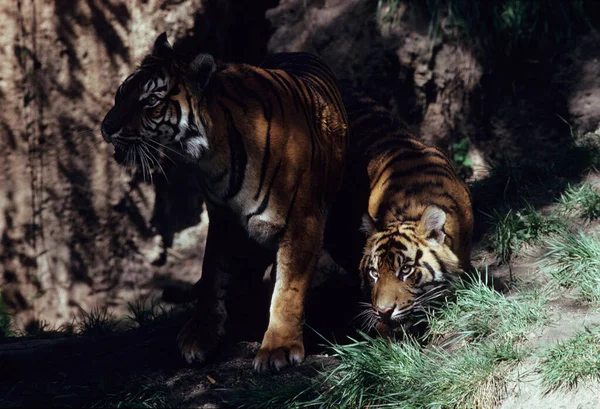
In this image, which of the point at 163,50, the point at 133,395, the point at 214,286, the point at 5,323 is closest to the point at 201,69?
the point at 163,50

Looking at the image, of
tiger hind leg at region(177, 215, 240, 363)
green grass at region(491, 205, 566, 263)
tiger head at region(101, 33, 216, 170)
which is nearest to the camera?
tiger head at region(101, 33, 216, 170)

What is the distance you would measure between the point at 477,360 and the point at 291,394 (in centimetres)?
93

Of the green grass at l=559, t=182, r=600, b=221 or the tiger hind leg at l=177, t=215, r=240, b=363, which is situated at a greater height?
the tiger hind leg at l=177, t=215, r=240, b=363

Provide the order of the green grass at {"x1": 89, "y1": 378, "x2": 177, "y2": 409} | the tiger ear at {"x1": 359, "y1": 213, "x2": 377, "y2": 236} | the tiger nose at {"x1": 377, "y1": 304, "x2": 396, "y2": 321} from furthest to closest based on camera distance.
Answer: the tiger ear at {"x1": 359, "y1": 213, "x2": 377, "y2": 236}, the tiger nose at {"x1": 377, "y1": 304, "x2": 396, "y2": 321}, the green grass at {"x1": 89, "y1": 378, "x2": 177, "y2": 409}

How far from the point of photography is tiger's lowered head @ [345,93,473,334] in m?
4.66

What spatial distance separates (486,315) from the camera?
460 centimetres

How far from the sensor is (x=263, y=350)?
4.54m

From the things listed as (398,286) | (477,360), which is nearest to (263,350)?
(398,286)

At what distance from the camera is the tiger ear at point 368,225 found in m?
4.97

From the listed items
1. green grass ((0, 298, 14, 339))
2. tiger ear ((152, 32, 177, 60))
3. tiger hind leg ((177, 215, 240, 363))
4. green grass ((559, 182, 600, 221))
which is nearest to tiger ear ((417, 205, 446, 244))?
tiger hind leg ((177, 215, 240, 363))

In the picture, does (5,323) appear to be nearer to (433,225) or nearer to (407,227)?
(407,227)

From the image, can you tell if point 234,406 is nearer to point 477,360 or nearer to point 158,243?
point 477,360

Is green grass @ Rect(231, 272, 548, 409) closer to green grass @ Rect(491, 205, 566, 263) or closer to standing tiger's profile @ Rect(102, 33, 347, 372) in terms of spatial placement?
standing tiger's profile @ Rect(102, 33, 347, 372)

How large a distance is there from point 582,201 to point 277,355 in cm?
250
